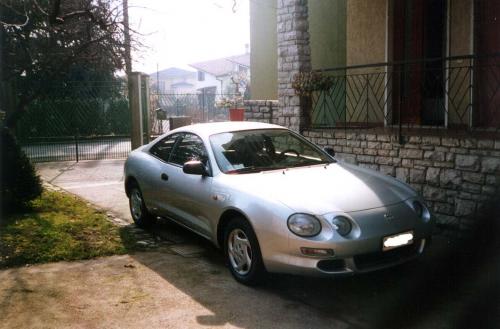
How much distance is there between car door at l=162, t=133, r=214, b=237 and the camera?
5699mm

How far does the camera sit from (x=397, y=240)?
474 cm

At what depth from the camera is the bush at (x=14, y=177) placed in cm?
782

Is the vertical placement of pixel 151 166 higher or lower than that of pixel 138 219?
higher

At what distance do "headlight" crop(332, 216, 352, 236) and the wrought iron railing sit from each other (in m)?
3.25

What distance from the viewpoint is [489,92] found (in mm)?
8156

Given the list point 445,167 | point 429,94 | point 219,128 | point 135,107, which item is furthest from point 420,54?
point 135,107

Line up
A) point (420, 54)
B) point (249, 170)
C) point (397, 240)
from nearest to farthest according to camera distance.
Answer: point (397, 240), point (249, 170), point (420, 54)

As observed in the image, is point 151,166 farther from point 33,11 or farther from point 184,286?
point 33,11

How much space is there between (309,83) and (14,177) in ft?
15.6

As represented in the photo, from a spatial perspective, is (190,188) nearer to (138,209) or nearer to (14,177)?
(138,209)

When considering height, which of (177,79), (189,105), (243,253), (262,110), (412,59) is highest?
(177,79)

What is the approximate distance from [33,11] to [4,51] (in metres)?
7.36

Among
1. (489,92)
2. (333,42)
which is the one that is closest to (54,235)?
(489,92)

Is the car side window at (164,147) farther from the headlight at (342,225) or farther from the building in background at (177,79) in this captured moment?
the building in background at (177,79)
